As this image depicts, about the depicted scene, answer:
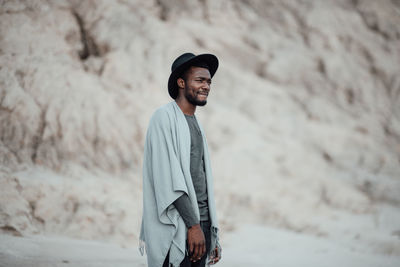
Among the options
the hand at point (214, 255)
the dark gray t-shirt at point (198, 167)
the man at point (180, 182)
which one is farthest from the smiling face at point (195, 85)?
the hand at point (214, 255)

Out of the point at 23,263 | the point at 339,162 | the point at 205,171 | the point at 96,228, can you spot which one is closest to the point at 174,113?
the point at 205,171

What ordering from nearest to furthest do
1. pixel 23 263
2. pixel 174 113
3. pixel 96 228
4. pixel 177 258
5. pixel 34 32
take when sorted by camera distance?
pixel 177 258, pixel 174 113, pixel 23 263, pixel 96 228, pixel 34 32

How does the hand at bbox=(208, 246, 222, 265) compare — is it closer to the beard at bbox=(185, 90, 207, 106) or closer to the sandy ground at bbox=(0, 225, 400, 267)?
the beard at bbox=(185, 90, 207, 106)

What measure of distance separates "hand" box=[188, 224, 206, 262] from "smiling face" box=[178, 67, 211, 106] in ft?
2.46

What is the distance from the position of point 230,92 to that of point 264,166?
1.77 m

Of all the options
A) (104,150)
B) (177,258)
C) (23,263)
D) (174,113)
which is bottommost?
(23,263)

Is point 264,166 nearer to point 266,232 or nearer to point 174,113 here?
point 266,232

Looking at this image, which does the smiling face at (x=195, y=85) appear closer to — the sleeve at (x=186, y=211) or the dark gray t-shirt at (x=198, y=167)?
the dark gray t-shirt at (x=198, y=167)

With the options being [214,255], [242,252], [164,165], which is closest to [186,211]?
[164,165]

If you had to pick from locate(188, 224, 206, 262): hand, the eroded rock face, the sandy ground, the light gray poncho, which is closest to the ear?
the light gray poncho

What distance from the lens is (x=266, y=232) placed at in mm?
6043

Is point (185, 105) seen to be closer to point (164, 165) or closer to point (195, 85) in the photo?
point (195, 85)

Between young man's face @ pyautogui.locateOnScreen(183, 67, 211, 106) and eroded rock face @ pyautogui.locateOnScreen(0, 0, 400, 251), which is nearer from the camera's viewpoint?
young man's face @ pyautogui.locateOnScreen(183, 67, 211, 106)

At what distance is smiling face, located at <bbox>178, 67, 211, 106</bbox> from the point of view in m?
2.24
